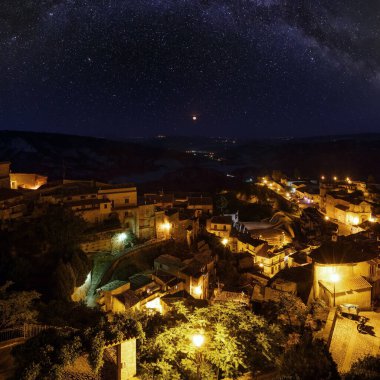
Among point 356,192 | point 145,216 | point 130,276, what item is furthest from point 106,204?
point 356,192

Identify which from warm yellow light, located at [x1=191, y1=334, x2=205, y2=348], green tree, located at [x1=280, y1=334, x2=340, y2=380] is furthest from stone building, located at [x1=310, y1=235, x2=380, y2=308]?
warm yellow light, located at [x1=191, y1=334, x2=205, y2=348]

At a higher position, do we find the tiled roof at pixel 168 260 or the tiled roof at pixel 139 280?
the tiled roof at pixel 168 260

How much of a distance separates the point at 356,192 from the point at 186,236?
1061 inches

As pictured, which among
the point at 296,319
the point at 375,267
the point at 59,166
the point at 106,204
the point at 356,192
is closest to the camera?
the point at 296,319

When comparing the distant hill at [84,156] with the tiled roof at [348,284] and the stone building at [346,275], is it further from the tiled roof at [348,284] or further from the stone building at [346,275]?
the tiled roof at [348,284]

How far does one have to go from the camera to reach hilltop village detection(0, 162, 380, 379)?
15.3 metres

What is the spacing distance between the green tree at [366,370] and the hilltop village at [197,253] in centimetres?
231

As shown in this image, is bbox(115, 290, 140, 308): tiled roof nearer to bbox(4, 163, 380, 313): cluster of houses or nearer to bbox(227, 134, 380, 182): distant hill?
bbox(4, 163, 380, 313): cluster of houses

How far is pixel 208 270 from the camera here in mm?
22641

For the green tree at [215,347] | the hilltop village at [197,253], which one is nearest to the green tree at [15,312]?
the hilltop village at [197,253]

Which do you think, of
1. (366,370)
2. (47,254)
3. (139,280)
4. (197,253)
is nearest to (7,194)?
(47,254)

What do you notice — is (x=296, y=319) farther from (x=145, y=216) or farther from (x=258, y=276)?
(x=145, y=216)

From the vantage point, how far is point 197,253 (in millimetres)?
23828

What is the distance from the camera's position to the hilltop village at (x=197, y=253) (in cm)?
1530
